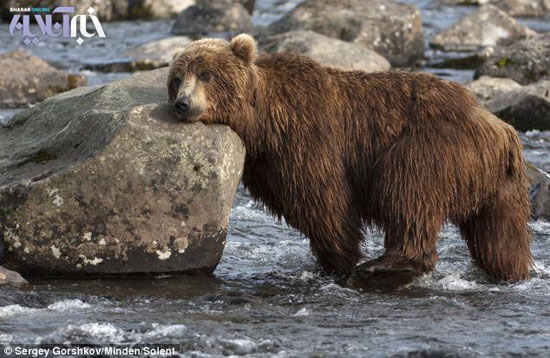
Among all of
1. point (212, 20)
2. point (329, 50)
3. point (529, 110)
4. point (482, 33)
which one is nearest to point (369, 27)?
point (482, 33)

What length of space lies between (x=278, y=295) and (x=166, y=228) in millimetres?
956

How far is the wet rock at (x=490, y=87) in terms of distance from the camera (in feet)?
49.8

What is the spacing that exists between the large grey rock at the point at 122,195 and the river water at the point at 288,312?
21 centimetres

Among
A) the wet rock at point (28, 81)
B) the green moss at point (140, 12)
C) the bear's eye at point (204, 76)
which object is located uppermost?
the bear's eye at point (204, 76)

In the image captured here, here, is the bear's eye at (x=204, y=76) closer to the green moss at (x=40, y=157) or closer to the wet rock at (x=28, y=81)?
the green moss at (x=40, y=157)

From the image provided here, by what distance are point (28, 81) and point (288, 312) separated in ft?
31.2

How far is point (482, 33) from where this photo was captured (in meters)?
20.9

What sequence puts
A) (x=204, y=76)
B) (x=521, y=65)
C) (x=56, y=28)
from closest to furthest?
(x=204, y=76)
(x=521, y=65)
(x=56, y=28)

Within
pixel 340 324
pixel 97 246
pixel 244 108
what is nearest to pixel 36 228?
pixel 97 246

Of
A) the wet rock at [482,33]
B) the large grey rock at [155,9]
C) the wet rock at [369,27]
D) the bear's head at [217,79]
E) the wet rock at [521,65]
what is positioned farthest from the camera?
the large grey rock at [155,9]

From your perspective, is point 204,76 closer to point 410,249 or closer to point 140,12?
point 410,249

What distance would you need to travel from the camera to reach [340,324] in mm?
6949

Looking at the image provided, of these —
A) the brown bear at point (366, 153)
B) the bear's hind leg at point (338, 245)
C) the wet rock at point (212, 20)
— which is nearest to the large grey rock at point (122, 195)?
the brown bear at point (366, 153)

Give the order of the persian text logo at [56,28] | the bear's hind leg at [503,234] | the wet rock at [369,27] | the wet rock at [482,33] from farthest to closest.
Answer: the persian text logo at [56,28]
the wet rock at [482,33]
the wet rock at [369,27]
the bear's hind leg at [503,234]
